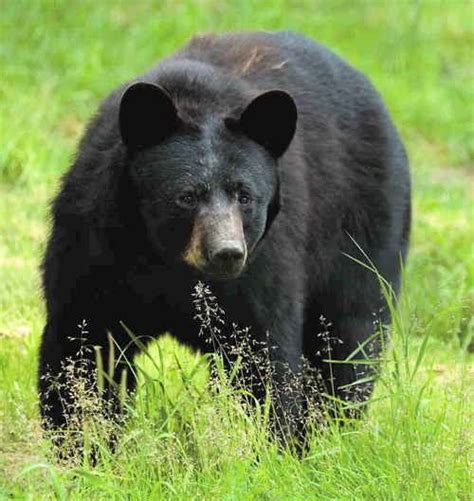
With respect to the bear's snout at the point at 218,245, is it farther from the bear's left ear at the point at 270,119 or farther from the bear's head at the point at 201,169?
the bear's left ear at the point at 270,119

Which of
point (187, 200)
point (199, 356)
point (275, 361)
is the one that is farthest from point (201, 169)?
point (199, 356)

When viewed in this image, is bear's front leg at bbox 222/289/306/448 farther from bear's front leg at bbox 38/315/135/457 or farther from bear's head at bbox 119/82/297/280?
bear's front leg at bbox 38/315/135/457

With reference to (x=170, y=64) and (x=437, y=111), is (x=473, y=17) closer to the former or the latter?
(x=437, y=111)

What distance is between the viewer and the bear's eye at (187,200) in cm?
511

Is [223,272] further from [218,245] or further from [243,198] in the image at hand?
[243,198]

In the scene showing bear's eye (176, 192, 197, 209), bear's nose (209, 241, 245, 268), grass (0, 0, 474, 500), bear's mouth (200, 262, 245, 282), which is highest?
bear's eye (176, 192, 197, 209)

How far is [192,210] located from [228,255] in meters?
0.30

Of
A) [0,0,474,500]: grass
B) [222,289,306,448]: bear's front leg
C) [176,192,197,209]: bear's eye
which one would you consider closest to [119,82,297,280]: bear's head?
[176,192,197,209]: bear's eye

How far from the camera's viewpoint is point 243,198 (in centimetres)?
514

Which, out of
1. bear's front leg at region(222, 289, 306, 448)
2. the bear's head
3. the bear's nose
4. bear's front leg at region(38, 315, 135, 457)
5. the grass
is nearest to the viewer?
the grass

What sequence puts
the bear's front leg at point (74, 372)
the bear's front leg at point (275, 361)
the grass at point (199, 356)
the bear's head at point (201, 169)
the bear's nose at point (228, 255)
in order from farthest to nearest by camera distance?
the bear's front leg at point (275, 361), the bear's front leg at point (74, 372), the bear's head at point (201, 169), the bear's nose at point (228, 255), the grass at point (199, 356)

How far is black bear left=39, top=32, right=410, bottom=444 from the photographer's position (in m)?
5.12

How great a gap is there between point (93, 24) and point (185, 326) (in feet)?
26.1

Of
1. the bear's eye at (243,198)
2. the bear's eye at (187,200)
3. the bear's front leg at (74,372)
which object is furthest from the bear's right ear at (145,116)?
the bear's front leg at (74,372)
